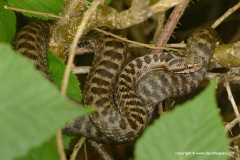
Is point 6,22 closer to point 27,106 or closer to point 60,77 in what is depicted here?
point 60,77

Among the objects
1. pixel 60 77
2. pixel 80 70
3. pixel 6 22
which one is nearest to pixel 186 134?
pixel 60 77

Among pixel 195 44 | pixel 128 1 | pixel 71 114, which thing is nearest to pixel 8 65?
pixel 71 114

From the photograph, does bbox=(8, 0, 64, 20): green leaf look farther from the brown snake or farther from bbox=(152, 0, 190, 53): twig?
bbox=(152, 0, 190, 53): twig

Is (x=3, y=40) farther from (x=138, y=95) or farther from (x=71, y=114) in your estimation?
(x=71, y=114)

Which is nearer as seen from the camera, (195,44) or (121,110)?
(121,110)

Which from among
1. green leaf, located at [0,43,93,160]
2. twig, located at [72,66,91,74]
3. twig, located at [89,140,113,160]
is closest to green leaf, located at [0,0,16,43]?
twig, located at [72,66,91,74]

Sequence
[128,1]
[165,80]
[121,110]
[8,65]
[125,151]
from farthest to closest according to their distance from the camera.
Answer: [125,151] → [128,1] → [165,80] → [121,110] → [8,65]
